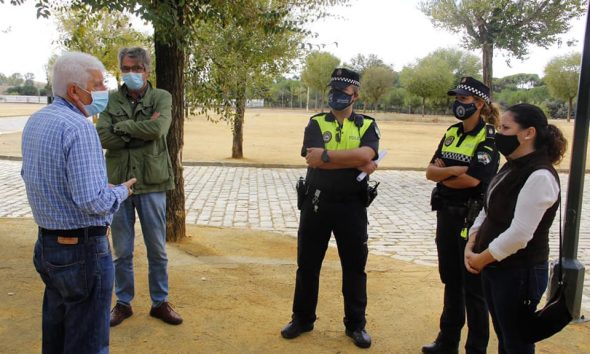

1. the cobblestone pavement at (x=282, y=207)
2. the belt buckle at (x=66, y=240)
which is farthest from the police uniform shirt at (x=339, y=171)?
the cobblestone pavement at (x=282, y=207)

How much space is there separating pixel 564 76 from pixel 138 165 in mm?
68637

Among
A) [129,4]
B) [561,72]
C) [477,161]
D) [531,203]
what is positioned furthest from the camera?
[561,72]

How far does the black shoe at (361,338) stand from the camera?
3.90m

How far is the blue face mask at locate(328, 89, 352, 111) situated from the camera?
12.8 feet

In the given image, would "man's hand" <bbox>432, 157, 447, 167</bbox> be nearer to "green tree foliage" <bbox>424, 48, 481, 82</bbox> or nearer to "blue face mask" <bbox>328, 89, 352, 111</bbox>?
"blue face mask" <bbox>328, 89, 352, 111</bbox>

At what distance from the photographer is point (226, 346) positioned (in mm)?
3838

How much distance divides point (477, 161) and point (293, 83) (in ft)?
362

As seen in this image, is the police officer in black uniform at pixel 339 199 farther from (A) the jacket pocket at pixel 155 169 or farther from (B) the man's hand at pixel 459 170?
(A) the jacket pocket at pixel 155 169

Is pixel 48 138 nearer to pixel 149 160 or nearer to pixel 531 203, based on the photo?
pixel 149 160

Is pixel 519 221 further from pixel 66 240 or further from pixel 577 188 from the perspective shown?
pixel 66 240

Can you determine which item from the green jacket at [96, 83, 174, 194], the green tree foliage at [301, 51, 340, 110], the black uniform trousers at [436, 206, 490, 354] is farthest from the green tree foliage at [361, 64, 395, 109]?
the black uniform trousers at [436, 206, 490, 354]

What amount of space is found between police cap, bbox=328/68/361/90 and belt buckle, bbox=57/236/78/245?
7.26ft

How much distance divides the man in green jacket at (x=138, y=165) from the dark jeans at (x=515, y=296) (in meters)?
2.54

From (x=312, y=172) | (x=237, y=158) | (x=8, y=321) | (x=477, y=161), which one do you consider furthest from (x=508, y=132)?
(x=237, y=158)
